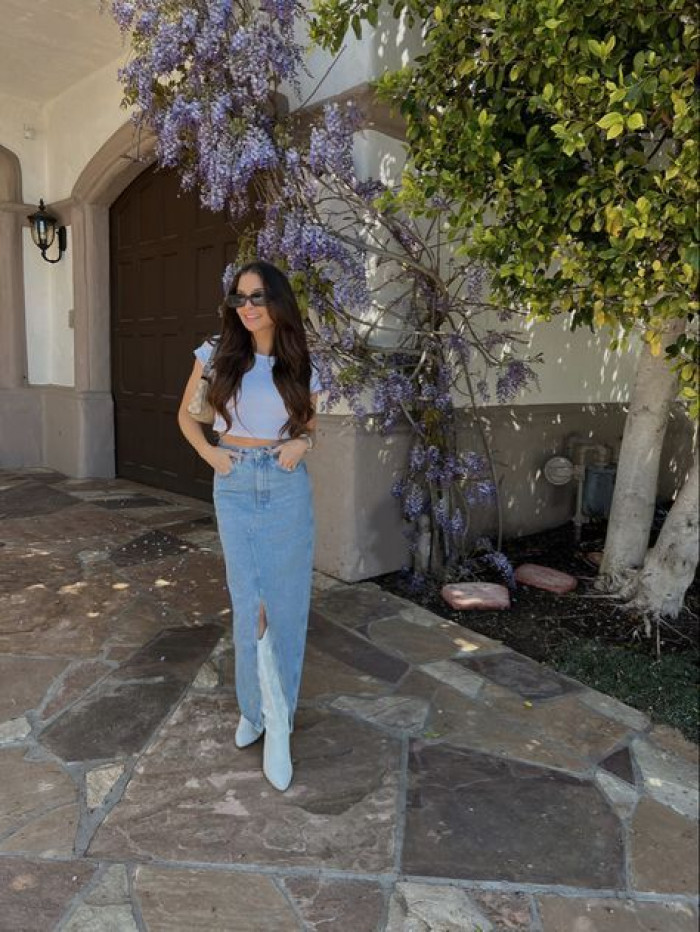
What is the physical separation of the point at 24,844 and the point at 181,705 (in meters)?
0.80

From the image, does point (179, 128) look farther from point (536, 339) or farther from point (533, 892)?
point (533, 892)

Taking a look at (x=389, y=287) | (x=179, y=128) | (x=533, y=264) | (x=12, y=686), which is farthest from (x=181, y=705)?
(x=179, y=128)

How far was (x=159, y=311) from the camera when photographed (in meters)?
6.51

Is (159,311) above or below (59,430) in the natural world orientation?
above

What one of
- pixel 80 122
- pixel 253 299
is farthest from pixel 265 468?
pixel 80 122

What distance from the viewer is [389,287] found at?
409 centimetres

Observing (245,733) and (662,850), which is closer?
(662,850)

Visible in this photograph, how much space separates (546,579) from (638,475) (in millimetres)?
808

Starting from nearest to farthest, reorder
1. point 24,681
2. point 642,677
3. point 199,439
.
→ point 199,439, point 24,681, point 642,677

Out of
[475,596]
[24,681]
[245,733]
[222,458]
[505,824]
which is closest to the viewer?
[505,824]

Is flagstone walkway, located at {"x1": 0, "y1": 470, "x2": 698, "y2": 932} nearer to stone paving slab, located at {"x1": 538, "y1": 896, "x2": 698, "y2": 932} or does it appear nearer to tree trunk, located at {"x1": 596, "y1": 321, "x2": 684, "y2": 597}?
stone paving slab, located at {"x1": 538, "y1": 896, "x2": 698, "y2": 932}

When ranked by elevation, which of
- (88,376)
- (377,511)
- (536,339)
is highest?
(536,339)

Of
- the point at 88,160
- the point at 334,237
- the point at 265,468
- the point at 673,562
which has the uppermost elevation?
the point at 88,160

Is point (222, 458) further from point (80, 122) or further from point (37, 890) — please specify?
point (80, 122)
